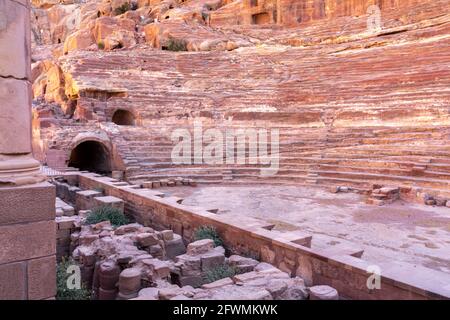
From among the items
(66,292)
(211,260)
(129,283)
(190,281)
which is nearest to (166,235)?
(211,260)

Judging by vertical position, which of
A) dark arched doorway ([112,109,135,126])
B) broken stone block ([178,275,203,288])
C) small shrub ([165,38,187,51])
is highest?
small shrub ([165,38,187,51])

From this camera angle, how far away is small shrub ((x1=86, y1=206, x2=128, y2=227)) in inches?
285

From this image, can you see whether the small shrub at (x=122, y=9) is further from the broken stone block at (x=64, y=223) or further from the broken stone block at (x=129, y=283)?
the broken stone block at (x=129, y=283)

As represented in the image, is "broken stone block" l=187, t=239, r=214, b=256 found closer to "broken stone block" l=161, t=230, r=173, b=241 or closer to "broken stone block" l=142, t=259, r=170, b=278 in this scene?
"broken stone block" l=142, t=259, r=170, b=278

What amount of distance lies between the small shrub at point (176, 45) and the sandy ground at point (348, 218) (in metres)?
21.8

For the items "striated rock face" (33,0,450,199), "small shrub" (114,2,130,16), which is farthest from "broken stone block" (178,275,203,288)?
"small shrub" (114,2,130,16)

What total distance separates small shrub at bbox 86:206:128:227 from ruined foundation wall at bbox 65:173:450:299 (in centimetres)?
62

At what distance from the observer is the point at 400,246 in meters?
6.26

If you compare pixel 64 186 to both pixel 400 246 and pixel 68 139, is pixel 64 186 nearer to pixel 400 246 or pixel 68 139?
pixel 68 139

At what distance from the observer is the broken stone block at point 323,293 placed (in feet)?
12.9

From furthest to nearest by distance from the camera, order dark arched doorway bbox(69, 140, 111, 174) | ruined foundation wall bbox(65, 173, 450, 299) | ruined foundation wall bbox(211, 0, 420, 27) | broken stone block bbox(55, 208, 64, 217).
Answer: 1. ruined foundation wall bbox(211, 0, 420, 27)
2. dark arched doorway bbox(69, 140, 111, 174)
3. broken stone block bbox(55, 208, 64, 217)
4. ruined foundation wall bbox(65, 173, 450, 299)

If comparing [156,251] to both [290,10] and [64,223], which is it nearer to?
[64,223]

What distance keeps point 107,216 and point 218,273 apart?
11.6ft

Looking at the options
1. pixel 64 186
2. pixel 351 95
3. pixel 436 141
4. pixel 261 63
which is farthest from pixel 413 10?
pixel 64 186
